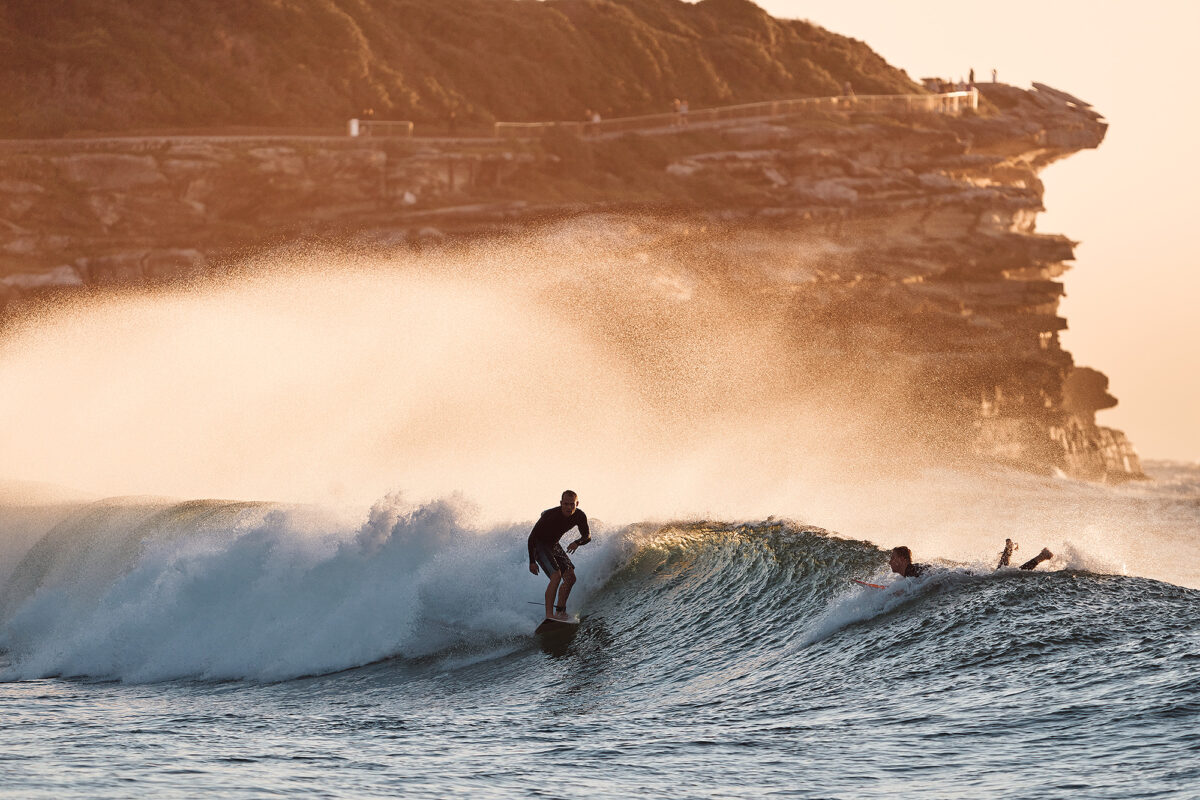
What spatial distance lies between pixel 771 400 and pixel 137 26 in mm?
41260

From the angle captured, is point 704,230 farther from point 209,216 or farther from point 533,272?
point 209,216

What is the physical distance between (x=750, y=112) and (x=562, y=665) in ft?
178

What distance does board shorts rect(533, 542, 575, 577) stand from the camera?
1349cm

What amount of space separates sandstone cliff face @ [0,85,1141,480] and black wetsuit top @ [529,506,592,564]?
40896mm

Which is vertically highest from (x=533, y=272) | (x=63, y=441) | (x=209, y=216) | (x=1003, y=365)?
(x=209, y=216)

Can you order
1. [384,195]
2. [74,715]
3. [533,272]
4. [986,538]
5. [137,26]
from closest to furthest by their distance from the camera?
[74,715] → [986,538] → [533,272] → [384,195] → [137,26]

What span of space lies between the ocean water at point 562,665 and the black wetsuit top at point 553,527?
991 mm

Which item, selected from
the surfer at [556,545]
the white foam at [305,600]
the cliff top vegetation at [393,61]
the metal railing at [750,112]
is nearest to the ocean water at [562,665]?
the white foam at [305,600]

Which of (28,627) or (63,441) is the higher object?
(63,441)

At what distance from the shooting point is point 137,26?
69.8 meters

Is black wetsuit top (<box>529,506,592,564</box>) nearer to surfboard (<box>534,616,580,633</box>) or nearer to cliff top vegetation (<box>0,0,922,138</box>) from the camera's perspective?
surfboard (<box>534,616,580,633</box>)

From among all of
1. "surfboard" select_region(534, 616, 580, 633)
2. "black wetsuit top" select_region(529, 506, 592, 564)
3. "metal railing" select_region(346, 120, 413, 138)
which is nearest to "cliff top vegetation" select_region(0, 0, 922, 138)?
"metal railing" select_region(346, 120, 413, 138)

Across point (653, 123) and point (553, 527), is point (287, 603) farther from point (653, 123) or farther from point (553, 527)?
point (653, 123)

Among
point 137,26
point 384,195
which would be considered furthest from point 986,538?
point 137,26
